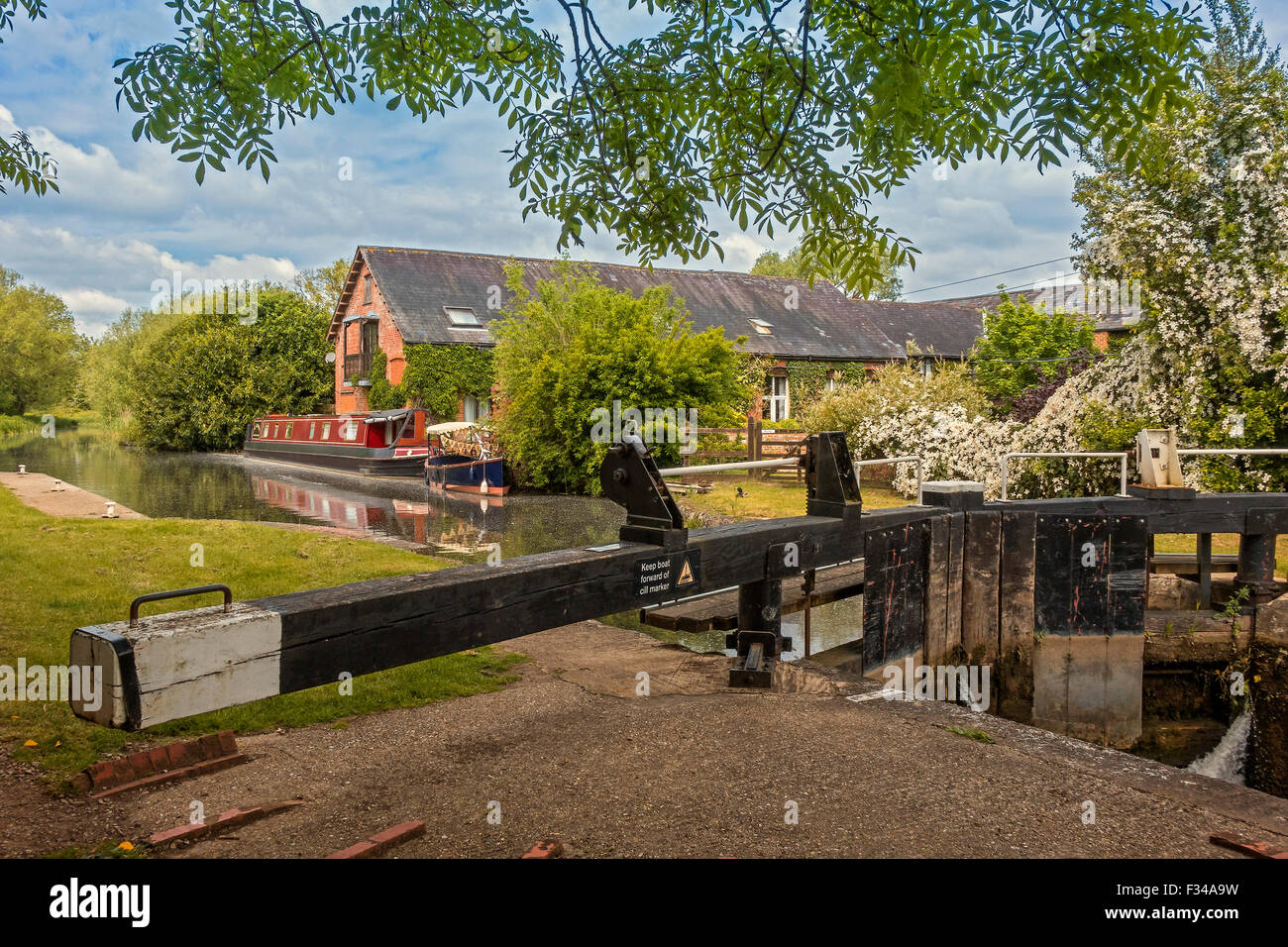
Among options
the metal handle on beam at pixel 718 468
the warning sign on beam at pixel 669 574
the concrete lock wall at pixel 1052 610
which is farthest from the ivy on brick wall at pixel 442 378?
the warning sign on beam at pixel 669 574

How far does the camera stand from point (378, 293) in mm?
32906

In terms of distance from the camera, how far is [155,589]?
8047 mm

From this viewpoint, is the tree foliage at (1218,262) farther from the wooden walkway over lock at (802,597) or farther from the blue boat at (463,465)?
the blue boat at (463,465)

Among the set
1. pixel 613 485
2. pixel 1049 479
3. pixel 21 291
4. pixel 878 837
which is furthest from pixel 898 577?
pixel 21 291

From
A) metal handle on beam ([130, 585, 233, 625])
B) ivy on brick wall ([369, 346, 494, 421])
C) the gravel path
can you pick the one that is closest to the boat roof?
ivy on brick wall ([369, 346, 494, 421])

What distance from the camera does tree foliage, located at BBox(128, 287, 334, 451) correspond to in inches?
1631

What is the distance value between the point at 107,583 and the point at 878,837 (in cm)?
773

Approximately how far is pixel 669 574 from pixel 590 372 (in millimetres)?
16477

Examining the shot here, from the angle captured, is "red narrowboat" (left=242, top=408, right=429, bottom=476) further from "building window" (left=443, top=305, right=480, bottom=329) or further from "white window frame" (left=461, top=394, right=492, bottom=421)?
"building window" (left=443, top=305, right=480, bottom=329)

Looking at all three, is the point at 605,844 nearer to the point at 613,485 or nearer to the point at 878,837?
the point at 878,837
